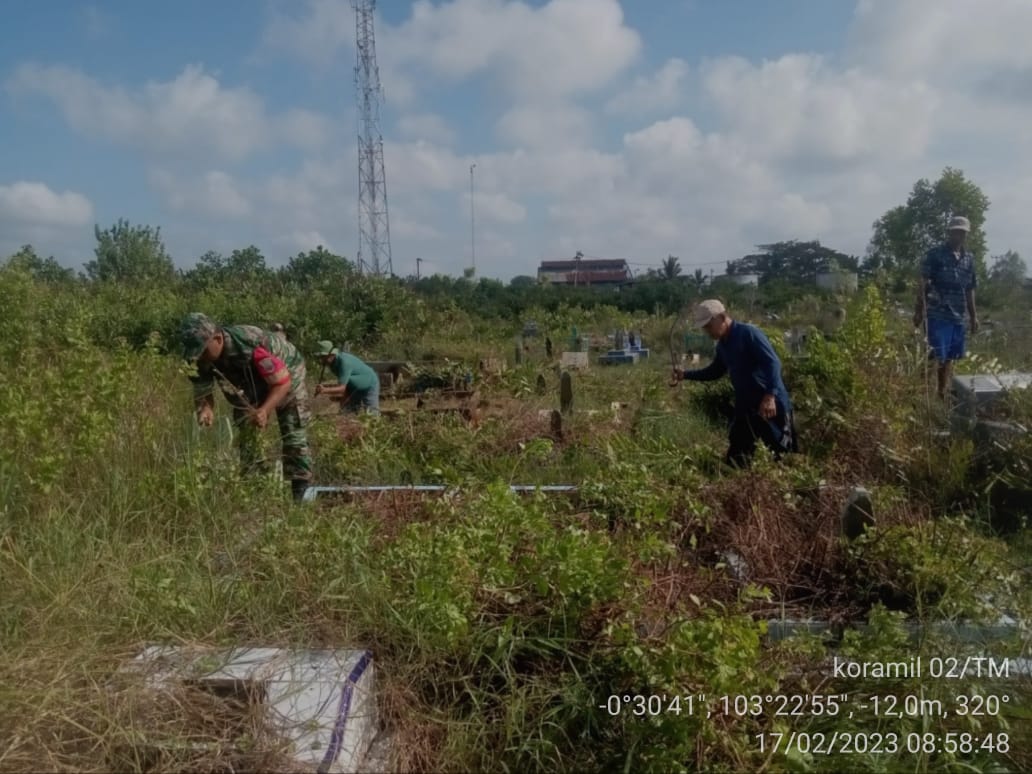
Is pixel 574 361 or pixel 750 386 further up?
pixel 750 386

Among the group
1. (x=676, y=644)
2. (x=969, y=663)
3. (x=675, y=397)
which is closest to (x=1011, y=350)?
(x=675, y=397)

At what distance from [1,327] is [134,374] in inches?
183

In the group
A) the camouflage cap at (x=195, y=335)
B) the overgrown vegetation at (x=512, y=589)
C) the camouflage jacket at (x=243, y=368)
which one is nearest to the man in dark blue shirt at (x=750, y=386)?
the overgrown vegetation at (x=512, y=589)

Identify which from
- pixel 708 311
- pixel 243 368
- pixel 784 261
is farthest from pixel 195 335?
pixel 784 261

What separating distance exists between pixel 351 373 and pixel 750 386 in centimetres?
353

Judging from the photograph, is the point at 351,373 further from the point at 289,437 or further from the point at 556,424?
the point at 289,437

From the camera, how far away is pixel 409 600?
277 centimetres

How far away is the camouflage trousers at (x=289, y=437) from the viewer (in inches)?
168

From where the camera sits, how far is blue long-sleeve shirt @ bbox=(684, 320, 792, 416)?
5145 millimetres

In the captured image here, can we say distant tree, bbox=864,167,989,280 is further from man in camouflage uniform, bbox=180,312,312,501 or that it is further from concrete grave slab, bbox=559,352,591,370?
man in camouflage uniform, bbox=180,312,312,501

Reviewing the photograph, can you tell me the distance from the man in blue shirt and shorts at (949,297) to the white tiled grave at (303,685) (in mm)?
6344

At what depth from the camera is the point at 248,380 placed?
5258mm

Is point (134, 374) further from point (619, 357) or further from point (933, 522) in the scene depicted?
point (619, 357)

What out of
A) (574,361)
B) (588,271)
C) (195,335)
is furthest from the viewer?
(588,271)
